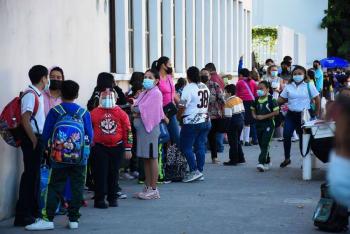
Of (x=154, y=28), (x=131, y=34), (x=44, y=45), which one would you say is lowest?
(x=44, y=45)

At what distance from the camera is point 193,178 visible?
1366 cm

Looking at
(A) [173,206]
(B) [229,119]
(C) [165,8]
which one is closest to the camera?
(A) [173,206]

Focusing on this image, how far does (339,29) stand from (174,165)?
169 feet

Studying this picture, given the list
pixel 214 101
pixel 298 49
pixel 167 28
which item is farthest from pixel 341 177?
pixel 298 49

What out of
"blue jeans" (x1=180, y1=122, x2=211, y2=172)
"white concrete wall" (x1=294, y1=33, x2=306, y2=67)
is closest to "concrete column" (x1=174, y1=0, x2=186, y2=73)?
"blue jeans" (x1=180, y1=122, x2=211, y2=172)

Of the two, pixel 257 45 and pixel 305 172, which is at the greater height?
pixel 257 45

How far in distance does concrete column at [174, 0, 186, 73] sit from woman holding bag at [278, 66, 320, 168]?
272 inches

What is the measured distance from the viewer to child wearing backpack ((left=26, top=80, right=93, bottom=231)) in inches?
360

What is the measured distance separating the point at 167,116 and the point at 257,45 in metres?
24.0

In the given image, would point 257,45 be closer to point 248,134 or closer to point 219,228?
point 248,134

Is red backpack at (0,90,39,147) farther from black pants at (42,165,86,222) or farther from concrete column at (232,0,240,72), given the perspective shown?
concrete column at (232,0,240,72)

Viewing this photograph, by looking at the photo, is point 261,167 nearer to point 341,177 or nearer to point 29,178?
point 29,178

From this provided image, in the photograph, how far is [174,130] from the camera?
46.7ft

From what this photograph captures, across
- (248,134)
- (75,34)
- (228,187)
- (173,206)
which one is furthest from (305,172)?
(248,134)
